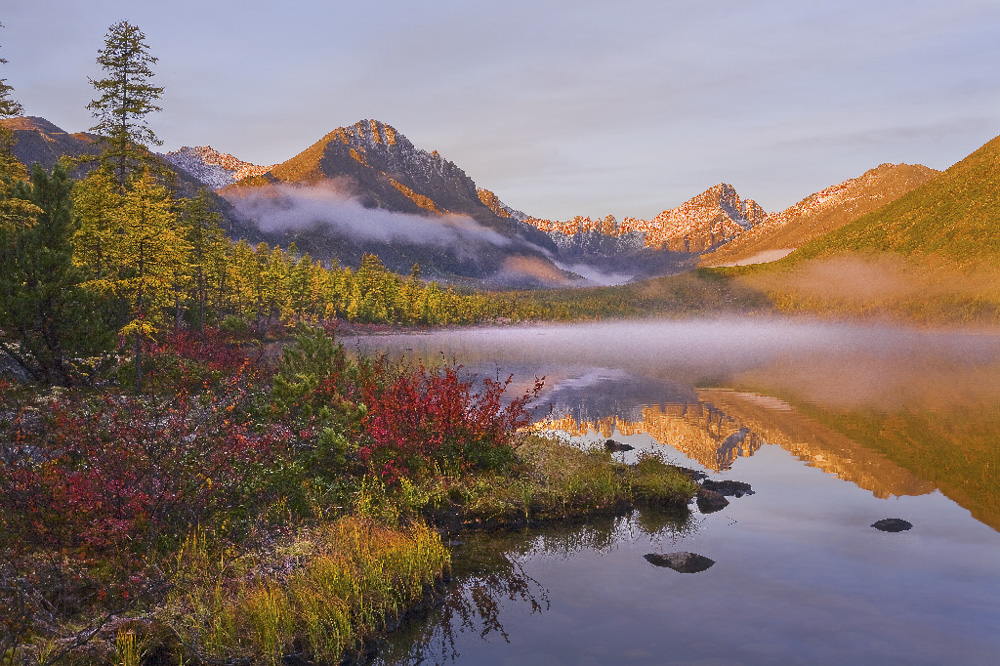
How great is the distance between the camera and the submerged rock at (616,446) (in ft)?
76.6

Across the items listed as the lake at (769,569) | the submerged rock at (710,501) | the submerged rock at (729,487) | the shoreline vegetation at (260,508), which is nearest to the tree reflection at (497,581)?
the lake at (769,569)

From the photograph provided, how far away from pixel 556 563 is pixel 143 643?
7.65m

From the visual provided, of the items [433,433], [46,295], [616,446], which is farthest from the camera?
[616,446]

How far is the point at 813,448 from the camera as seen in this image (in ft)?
81.9

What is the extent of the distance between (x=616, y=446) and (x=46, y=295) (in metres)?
20.2

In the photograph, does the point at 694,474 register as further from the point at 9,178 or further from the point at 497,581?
the point at 9,178

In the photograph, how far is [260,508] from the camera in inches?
506

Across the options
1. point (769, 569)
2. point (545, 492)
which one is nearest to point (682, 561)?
point (769, 569)

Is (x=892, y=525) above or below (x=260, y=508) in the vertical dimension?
below

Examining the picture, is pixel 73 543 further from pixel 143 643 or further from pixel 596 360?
pixel 596 360

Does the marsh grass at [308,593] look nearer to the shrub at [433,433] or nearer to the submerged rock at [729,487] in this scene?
the shrub at [433,433]

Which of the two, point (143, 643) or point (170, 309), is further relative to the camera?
point (170, 309)

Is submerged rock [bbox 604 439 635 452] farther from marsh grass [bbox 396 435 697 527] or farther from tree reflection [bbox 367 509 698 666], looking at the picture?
tree reflection [bbox 367 509 698 666]

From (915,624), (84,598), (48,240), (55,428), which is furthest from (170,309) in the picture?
(915,624)
